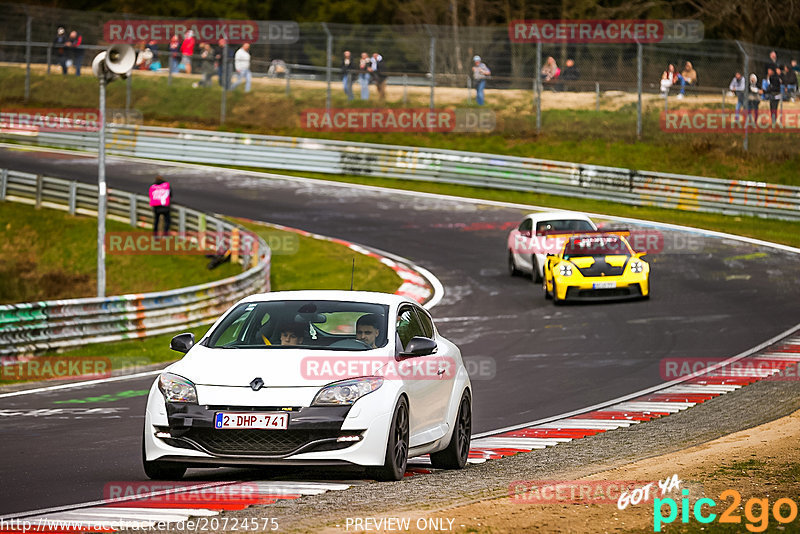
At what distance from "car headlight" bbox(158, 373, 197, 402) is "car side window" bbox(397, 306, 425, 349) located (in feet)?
5.55

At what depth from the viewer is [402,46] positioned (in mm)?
41750

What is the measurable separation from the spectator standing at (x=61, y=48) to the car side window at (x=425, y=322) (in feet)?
126

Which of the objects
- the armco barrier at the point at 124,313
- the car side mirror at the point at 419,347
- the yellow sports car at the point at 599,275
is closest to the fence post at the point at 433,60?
the armco barrier at the point at 124,313

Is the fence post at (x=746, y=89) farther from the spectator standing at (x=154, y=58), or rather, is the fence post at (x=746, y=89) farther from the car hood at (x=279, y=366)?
the car hood at (x=279, y=366)

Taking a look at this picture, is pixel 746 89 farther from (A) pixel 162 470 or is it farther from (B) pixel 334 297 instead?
(A) pixel 162 470

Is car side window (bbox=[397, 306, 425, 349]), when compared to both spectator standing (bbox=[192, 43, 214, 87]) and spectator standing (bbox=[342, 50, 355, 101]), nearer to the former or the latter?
spectator standing (bbox=[342, 50, 355, 101])

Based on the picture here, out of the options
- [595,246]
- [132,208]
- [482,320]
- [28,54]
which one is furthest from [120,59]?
[28,54]

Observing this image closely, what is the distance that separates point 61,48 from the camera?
152 ft

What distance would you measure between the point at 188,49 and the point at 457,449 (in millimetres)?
36600

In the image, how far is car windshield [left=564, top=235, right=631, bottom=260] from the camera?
75.3 ft

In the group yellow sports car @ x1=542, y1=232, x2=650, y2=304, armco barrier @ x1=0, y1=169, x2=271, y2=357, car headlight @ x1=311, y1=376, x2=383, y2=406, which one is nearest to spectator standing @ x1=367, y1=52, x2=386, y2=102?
armco barrier @ x1=0, y1=169, x2=271, y2=357

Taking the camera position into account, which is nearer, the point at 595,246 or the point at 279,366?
the point at 279,366

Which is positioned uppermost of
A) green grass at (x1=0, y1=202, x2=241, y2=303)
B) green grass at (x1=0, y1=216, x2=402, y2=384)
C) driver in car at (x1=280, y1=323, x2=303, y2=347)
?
driver in car at (x1=280, y1=323, x2=303, y2=347)

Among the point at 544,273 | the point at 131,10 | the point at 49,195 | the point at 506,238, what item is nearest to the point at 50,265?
the point at 49,195
